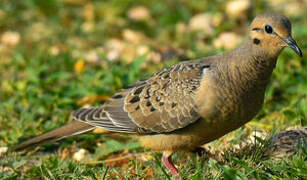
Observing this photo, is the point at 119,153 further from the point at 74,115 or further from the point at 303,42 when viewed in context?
the point at 303,42

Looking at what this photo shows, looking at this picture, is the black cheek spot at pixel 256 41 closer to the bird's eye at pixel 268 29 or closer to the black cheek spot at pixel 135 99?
the bird's eye at pixel 268 29

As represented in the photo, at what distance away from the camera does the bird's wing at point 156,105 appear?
409 centimetres

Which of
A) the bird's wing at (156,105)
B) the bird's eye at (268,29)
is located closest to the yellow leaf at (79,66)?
the bird's wing at (156,105)

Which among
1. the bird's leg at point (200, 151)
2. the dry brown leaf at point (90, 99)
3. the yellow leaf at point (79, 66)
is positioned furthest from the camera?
the yellow leaf at point (79, 66)

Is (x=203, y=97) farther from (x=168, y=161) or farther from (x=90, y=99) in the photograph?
(x=90, y=99)

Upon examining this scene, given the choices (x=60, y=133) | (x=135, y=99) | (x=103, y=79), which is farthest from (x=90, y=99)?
(x=135, y=99)

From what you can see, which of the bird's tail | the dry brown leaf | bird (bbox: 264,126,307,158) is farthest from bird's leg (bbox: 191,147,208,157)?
the dry brown leaf

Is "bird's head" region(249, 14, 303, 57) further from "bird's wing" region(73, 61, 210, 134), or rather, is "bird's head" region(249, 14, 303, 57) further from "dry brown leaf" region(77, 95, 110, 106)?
"dry brown leaf" region(77, 95, 110, 106)

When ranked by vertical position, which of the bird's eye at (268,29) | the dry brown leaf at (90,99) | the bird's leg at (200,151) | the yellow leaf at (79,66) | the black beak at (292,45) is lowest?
the bird's leg at (200,151)

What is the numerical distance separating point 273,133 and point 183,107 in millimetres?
819

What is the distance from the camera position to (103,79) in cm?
576

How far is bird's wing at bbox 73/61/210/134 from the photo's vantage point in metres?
4.09

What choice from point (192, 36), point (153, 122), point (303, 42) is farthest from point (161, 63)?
point (153, 122)

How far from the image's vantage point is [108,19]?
776cm
